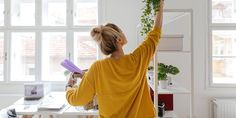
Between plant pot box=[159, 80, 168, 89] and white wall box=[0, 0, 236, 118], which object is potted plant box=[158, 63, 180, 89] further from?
white wall box=[0, 0, 236, 118]

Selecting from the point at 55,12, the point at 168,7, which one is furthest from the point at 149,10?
the point at 55,12

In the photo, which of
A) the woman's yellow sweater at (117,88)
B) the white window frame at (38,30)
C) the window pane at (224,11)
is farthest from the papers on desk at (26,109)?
the window pane at (224,11)

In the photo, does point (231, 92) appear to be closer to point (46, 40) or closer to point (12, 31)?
point (46, 40)

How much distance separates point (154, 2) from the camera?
5.74 feet

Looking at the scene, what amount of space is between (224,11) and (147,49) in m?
2.50

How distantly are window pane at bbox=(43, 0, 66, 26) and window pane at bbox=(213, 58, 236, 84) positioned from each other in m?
2.20

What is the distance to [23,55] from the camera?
12.2 feet

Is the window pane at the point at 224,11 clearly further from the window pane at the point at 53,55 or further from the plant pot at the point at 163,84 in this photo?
the window pane at the point at 53,55

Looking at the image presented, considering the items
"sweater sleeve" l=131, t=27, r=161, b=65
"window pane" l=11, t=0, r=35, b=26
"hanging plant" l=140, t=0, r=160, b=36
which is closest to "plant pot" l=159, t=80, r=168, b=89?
"hanging plant" l=140, t=0, r=160, b=36

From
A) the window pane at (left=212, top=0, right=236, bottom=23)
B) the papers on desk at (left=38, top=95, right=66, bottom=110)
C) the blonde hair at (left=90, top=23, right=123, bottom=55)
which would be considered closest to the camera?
the blonde hair at (left=90, top=23, right=123, bottom=55)

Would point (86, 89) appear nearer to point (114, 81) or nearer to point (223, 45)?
point (114, 81)

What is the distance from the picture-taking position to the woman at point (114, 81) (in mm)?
1480

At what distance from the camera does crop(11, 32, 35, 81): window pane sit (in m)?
3.69

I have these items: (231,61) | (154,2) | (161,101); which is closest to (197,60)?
(231,61)
